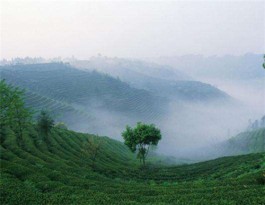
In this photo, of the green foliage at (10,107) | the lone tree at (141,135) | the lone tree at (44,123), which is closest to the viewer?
the green foliage at (10,107)

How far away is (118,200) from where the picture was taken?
27.3 meters

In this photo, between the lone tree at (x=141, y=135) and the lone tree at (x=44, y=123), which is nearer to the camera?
the lone tree at (x=44, y=123)

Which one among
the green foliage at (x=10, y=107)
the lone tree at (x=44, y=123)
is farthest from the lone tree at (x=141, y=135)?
the green foliage at (x=10, y=107)

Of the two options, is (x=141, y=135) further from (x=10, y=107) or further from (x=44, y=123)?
(x=10, y=107)

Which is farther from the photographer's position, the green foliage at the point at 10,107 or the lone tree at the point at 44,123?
the lone tree at the point at 44,123

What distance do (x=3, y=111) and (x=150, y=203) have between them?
49568 millimetres

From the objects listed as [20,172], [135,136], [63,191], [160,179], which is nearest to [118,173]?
[160,179]

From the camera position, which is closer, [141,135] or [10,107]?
[10,107]

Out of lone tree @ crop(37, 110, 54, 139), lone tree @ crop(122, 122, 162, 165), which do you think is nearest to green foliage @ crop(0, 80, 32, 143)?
lone tree @ crop(37, 110, 54, 139)

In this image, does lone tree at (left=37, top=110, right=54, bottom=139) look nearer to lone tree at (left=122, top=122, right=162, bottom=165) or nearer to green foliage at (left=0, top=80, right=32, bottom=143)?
green foliage at (left=0, top=80, right=32, bottom=143)

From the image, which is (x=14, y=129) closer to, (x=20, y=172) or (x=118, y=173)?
(x=118, y=173)

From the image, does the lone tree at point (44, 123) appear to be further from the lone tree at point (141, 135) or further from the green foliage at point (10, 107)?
the lone tree at point (141, 135)

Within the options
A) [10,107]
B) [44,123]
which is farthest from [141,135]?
[10,107]

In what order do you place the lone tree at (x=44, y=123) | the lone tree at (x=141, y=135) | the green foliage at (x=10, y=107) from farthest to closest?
the lone tree at (x=141, y=135) → the lone tree at (x=44, y=123) → the green foliage at (x=10, y=107)
